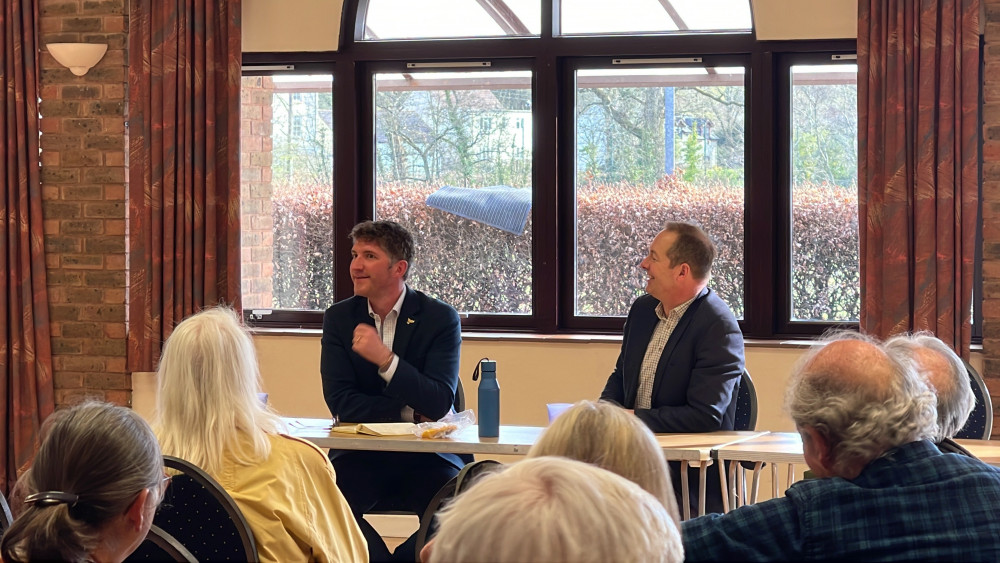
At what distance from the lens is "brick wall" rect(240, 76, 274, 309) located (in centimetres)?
527

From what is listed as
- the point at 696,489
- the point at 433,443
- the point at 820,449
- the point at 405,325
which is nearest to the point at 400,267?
the point at 405,325

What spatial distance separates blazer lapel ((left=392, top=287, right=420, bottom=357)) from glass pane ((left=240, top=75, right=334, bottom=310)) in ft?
5.44

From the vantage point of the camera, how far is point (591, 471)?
1.00m

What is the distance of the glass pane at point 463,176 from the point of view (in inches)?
201

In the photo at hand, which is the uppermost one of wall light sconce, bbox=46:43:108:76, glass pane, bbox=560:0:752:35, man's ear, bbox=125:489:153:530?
glass pane, bbox=560:0:752:35

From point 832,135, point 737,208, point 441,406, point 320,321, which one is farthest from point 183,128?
point 832,135

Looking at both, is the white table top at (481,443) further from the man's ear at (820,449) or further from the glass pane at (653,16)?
the glass pane at (653,16)

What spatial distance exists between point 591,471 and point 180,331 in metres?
1.54

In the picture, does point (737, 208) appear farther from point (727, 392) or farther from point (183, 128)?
point (183, 128)

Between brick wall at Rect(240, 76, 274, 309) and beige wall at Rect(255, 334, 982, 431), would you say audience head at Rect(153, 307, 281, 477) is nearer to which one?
beige wall at Rect(255, 334, 982, 431)

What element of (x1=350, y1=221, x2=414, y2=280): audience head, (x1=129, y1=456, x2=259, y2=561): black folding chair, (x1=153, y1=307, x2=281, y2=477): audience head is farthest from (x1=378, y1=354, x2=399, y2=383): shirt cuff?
(x1=129, y1=456, x2=259, y2=561): black folding chair

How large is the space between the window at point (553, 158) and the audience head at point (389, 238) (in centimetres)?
136

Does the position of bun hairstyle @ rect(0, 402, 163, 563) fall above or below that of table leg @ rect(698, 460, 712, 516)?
above

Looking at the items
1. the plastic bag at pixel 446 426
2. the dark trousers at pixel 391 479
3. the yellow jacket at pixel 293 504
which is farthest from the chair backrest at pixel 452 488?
the dark trousers at pixel 391 479
